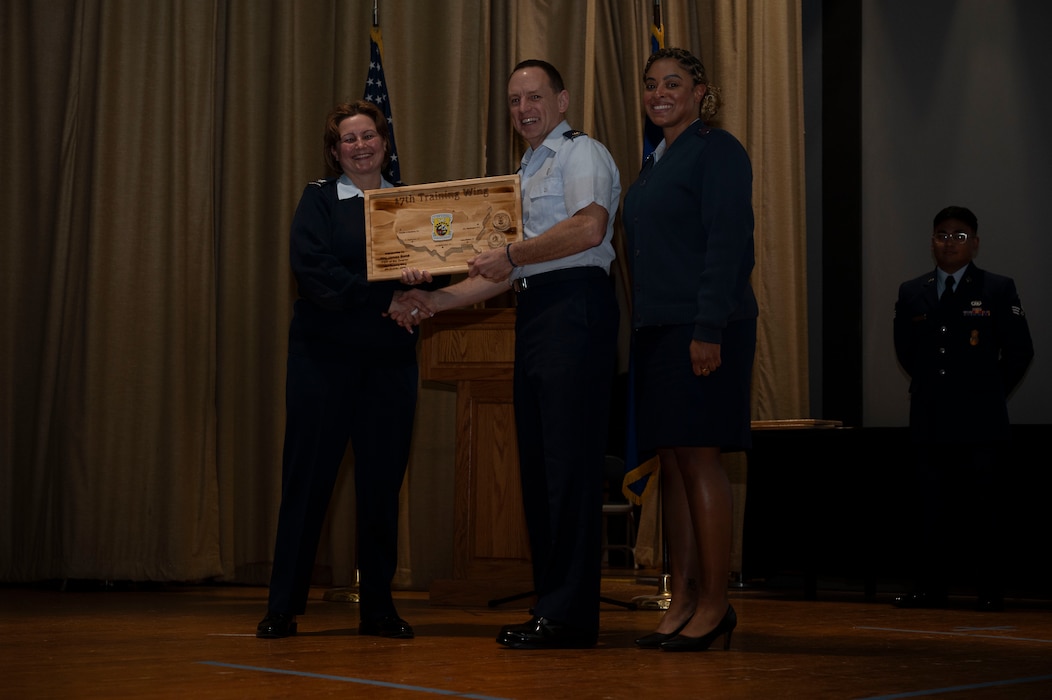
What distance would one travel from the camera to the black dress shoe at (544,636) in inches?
110

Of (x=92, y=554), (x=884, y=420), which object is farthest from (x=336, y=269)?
(x=884, y=420)

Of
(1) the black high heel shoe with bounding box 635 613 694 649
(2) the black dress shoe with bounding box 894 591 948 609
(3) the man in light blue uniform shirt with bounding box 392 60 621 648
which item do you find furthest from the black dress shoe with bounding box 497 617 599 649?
(2) the black dress shoe with bounding box 894 591 948 609

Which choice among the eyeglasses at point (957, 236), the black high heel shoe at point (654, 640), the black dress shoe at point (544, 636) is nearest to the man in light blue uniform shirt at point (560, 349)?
the black dress shoe at point (544, 636)

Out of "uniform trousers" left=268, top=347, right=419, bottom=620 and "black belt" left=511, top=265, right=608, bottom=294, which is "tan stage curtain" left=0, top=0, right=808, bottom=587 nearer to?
"uniform trousers" left=268, top=347, right=419, bottom=620

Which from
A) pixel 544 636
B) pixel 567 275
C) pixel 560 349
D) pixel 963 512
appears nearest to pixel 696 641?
pixel 544 636

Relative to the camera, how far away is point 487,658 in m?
2.62

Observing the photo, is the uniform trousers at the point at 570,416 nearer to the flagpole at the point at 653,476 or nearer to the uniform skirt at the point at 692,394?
the uniform skirt at the point at 692,394

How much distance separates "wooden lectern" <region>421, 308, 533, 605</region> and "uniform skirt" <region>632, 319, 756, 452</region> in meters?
1.52

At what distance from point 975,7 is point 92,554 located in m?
5.25

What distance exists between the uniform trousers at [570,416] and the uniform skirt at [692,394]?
12 cm

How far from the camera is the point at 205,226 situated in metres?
5.52

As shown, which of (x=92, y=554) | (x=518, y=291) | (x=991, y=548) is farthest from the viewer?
(x=92, y=554)

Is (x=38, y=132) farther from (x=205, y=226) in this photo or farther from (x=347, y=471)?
(x=347, y=471)

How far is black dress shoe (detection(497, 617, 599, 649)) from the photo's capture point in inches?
110
